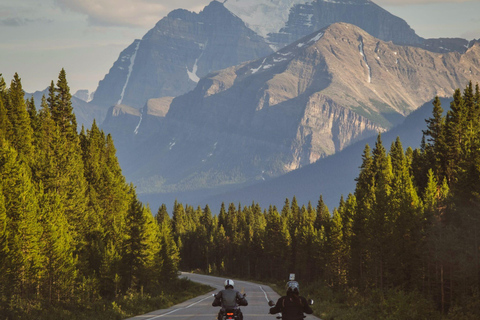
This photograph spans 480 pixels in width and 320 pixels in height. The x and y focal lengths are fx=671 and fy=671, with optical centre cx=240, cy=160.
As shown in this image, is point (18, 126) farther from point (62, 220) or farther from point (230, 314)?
point (230, 314)

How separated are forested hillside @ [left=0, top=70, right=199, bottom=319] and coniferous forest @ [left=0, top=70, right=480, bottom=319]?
0.12 m

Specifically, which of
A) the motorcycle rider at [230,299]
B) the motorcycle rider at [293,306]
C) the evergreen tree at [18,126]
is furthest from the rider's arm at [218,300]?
the evergreen tree at [18,126]

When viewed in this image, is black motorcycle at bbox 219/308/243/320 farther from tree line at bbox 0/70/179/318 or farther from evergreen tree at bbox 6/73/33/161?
evergreen tree at bbox 6/73/33/161

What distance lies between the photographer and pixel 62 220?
54438mm

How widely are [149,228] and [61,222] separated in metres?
19.9

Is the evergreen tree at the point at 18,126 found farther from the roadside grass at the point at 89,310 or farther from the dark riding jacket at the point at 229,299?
the dark riding jacket at the point at 229,299

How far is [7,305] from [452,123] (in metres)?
47.0

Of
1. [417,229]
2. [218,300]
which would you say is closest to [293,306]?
[218,300]

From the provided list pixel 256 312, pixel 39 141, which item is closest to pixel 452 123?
pixel 256 312

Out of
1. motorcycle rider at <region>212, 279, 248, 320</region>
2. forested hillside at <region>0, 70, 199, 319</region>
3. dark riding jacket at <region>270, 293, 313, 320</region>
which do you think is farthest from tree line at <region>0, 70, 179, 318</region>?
dark riding jacket at <region>270, 293, 313, 320</region>

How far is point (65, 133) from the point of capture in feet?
247

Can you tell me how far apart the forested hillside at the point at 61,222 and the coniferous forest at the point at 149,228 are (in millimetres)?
124

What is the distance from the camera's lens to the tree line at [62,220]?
4462 centimetres

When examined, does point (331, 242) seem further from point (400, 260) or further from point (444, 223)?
point (444, 223)
